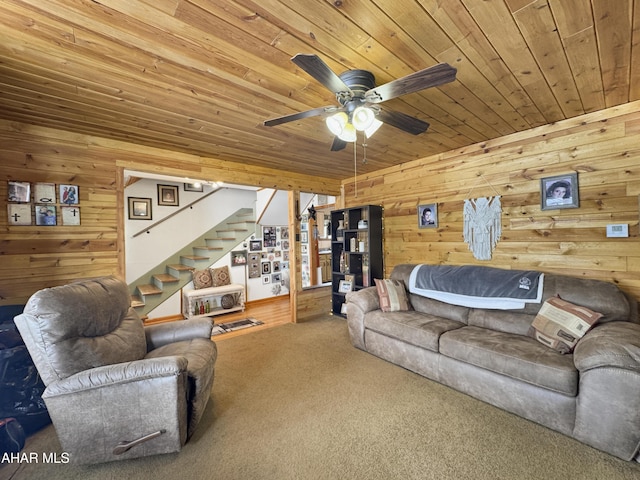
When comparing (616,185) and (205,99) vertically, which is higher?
(205,99)

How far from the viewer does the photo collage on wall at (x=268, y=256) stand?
19.7 feet

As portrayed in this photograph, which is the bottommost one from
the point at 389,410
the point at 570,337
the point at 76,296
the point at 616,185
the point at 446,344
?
the point at 389,410

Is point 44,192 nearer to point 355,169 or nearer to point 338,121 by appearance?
point 338,121

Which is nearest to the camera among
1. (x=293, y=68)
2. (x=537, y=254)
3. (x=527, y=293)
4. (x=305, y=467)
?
(x=305, y=467)

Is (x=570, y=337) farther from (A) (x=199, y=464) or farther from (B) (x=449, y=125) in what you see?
(A) (x=199, y=464)

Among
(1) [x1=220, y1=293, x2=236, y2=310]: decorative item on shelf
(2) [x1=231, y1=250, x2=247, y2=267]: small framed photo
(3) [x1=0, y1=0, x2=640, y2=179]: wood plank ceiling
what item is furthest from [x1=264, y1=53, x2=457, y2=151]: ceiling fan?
(2) [x1=231, y1=250, x2=247, y2=267]: small framed photo

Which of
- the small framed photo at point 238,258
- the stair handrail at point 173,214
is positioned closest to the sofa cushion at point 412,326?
the small framed photo at point 238,258

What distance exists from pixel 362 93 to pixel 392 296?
91.5 inches

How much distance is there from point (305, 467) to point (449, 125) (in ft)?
9.96

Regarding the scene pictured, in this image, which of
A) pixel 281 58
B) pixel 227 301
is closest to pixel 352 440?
pixel 281 58

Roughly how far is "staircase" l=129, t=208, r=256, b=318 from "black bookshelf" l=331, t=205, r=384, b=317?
2148 mm

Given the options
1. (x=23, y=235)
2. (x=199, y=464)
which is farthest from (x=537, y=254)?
(x=23, y=235)

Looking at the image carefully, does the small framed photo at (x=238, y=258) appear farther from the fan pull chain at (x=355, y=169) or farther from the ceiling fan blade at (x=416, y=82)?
the ceiling fan blade at (x=416, y=82)

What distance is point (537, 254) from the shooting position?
2.86 metres
